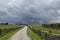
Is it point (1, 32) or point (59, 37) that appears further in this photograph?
point (1, 32)

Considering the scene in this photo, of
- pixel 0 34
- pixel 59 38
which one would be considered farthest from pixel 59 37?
pixel 0 34

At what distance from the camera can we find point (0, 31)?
42.9 m

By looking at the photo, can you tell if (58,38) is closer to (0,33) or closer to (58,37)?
(58,37)

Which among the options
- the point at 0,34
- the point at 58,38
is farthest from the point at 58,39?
the point at 0,34

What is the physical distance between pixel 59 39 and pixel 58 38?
1.42 feet

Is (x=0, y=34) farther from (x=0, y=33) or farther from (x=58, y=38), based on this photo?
(x=58, y=38)

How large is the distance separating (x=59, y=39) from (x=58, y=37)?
0.52m

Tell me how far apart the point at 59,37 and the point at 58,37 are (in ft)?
1.39

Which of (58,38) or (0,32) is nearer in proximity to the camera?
(58,38)

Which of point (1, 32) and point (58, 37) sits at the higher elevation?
point (58, 37)

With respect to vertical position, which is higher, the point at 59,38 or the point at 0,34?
the point at 59,38

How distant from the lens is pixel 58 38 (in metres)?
15.7

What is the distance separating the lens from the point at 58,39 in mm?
15633

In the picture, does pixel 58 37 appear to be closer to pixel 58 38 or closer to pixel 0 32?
pixel 58 38
